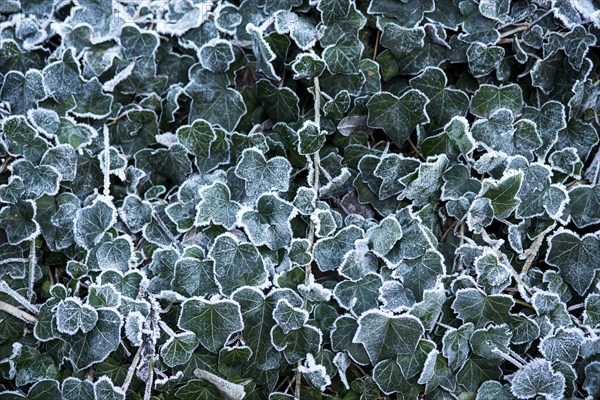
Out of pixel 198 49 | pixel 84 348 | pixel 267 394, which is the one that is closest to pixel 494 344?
pixel 267 394

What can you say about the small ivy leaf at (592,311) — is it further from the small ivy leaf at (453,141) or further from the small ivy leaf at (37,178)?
the small ivy leaf at (37,178)

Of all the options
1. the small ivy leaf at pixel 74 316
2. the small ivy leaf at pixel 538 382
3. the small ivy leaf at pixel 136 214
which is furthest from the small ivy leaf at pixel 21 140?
the small ivy leaf at pixel 538 382

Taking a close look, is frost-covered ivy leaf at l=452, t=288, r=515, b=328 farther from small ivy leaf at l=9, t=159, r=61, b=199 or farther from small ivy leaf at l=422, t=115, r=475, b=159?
small ivy leaf at l=9, t=159, r=61, b=199

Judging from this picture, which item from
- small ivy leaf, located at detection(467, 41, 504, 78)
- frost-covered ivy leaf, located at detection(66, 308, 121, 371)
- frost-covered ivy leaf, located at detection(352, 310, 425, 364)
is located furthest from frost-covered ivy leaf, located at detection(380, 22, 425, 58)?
frost-covered ivy leaf, located at detection(66, 308, 121, 371)

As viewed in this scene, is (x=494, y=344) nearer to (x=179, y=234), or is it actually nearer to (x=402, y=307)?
(x=402, y=307)

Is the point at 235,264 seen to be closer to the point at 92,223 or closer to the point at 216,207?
the point at 216,207

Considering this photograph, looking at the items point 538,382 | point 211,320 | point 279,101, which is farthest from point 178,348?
point 538,382
